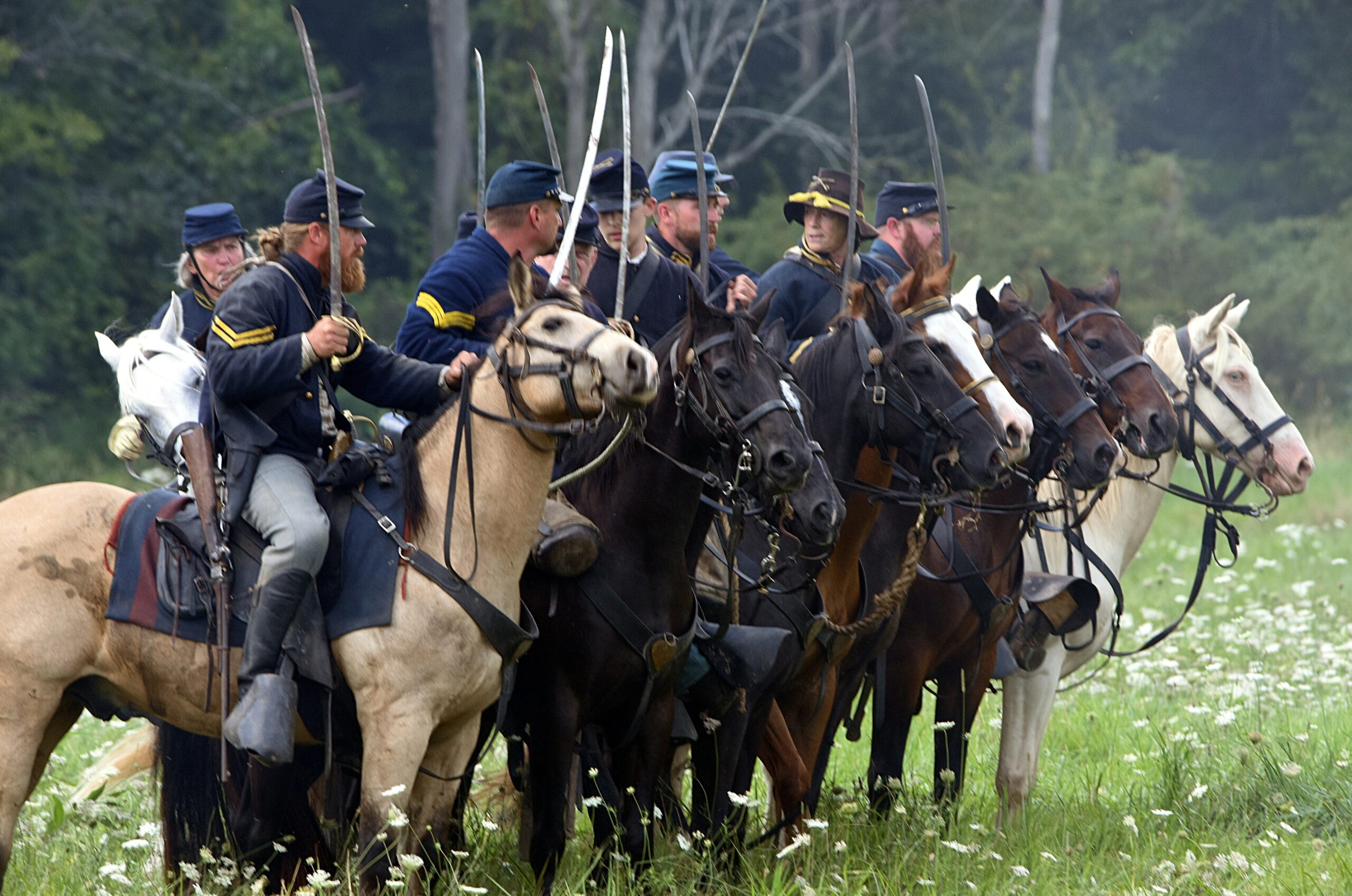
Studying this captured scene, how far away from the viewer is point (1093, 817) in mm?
6754

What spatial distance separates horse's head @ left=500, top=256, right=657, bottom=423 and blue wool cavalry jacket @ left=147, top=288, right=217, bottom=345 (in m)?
2.39

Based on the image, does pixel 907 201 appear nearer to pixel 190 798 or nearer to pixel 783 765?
pixel 783 765

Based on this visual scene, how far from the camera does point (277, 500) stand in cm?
500

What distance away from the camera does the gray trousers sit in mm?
4887

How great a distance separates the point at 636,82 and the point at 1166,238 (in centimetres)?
1013

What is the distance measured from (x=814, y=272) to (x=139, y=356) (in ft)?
10.2

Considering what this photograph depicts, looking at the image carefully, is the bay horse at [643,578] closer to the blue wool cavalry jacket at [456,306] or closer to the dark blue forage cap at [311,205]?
the blue wool cavalry jacket at [456,306]

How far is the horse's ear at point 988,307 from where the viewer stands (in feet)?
23.8

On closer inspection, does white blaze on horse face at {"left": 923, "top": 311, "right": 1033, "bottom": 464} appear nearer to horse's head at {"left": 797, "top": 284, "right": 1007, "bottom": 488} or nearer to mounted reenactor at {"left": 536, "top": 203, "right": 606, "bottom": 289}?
horse's head at {"left": 797, "top": 284, "right": 1007, "bottom": 488}

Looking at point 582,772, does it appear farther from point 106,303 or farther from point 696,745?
point 106,303

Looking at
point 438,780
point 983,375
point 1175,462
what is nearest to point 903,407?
point 983,375

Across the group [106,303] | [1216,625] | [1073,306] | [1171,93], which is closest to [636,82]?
[106,303]

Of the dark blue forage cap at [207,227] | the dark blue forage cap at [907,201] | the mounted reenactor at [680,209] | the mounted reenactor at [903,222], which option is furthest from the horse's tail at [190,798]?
the dark blue forage cap at [907,201]

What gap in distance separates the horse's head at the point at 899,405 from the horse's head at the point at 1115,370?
1.80 meters
